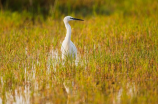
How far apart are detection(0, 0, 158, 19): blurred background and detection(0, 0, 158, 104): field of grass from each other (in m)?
2.92

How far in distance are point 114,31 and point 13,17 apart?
11.7 ft

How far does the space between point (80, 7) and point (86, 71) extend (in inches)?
295

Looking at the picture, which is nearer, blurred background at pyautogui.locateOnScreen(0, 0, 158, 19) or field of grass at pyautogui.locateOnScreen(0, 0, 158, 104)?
field of grass at pyautogui.locateOnScreen(0, 0, 158, 104)

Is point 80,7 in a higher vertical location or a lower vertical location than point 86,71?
higher

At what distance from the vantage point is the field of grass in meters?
4.23

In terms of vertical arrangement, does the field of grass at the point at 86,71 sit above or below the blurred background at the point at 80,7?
below

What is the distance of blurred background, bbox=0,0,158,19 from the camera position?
1094 cm

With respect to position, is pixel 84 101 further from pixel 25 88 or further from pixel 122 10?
pixel 122 10

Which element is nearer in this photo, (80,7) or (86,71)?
(86,71)

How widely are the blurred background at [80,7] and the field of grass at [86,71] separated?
9.56 feet

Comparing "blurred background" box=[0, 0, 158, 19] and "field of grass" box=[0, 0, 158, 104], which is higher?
"blurred background" box=[0, 0, 158, 19]

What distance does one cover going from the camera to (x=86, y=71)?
5238 millimetres

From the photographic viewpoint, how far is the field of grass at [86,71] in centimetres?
423

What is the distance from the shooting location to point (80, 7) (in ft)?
40.7
